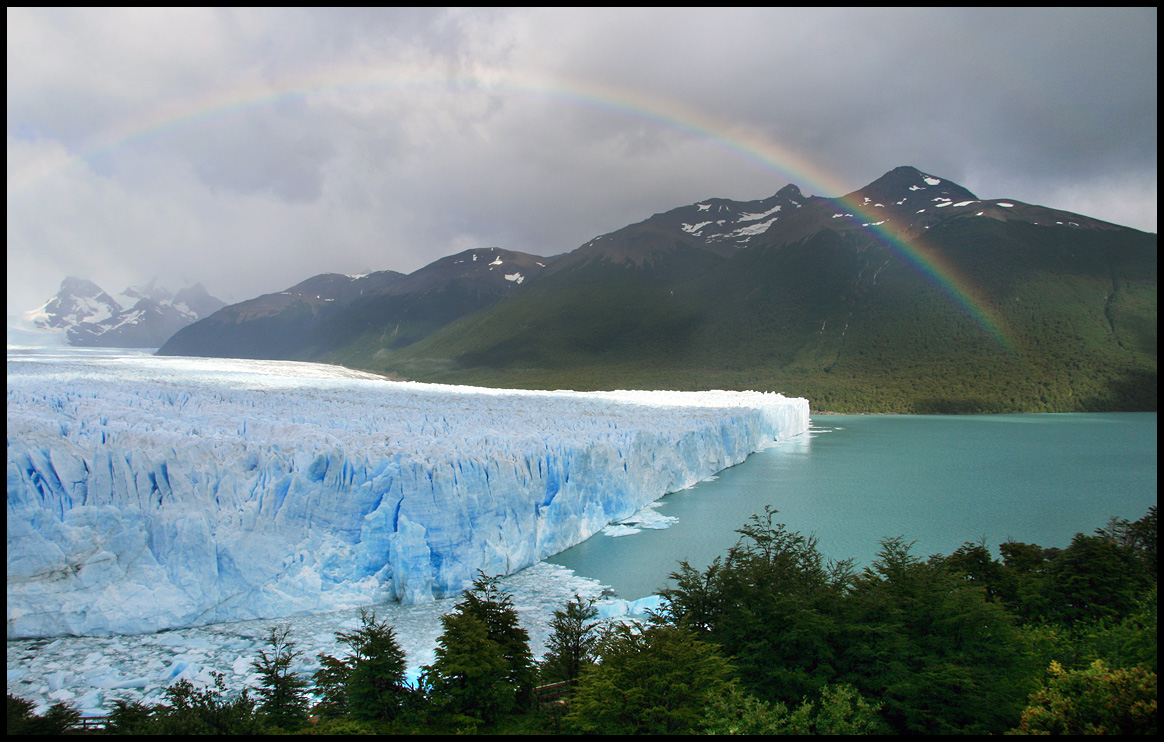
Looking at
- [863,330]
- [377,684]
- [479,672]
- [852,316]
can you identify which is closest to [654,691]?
[479,672]

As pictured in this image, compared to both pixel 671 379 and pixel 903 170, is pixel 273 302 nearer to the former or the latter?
pixel 671 379

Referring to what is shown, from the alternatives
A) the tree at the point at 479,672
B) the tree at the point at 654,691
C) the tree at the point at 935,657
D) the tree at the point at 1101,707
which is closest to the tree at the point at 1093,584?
the tree at the point at 935,657

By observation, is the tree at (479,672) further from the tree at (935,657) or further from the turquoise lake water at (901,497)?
the turquoise lake water at (901,497)

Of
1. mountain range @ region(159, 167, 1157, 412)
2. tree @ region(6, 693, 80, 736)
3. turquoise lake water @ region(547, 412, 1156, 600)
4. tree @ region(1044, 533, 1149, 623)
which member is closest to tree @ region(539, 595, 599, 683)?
turquoise lake water @ region(547, 412, 1156, 600)

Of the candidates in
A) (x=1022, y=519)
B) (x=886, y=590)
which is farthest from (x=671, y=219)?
(x=886, y=590)

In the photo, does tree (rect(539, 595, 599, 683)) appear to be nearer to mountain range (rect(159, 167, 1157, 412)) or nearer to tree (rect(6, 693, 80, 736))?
tree (rect(6, 693, 80, 736))

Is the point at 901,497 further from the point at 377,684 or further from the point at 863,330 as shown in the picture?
the point at 863,330
